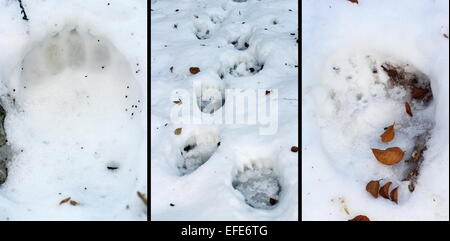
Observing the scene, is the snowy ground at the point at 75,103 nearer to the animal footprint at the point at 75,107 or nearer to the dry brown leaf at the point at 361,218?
the animal footprint at the point at 75,107

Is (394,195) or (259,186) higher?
(394,195)

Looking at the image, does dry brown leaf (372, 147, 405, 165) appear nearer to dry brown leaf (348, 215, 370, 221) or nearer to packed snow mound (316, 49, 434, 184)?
packed snow mound (316, 49, 434, 184)

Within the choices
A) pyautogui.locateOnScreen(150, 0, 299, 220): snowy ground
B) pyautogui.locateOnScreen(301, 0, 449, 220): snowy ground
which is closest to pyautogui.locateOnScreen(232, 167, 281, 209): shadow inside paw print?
pyautogui.locateOnScreen(150, 0, 299, 220): snowy ground

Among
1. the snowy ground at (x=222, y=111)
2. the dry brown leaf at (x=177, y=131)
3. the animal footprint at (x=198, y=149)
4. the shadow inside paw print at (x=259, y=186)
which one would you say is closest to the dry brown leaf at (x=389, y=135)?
the snowy ground at (x=222, y=111)

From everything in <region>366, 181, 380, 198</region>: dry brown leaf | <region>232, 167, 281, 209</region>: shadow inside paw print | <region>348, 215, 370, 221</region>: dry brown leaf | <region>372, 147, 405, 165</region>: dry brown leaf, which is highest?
<region>372, 147, 405, 165</region>: dry brown leaf

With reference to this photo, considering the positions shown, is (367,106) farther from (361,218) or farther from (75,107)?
(75,107)

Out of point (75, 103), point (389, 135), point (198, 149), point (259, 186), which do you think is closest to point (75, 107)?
point (75, 103)

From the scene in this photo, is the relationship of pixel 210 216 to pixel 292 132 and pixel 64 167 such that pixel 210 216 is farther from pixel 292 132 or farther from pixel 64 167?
pixel 64 167
